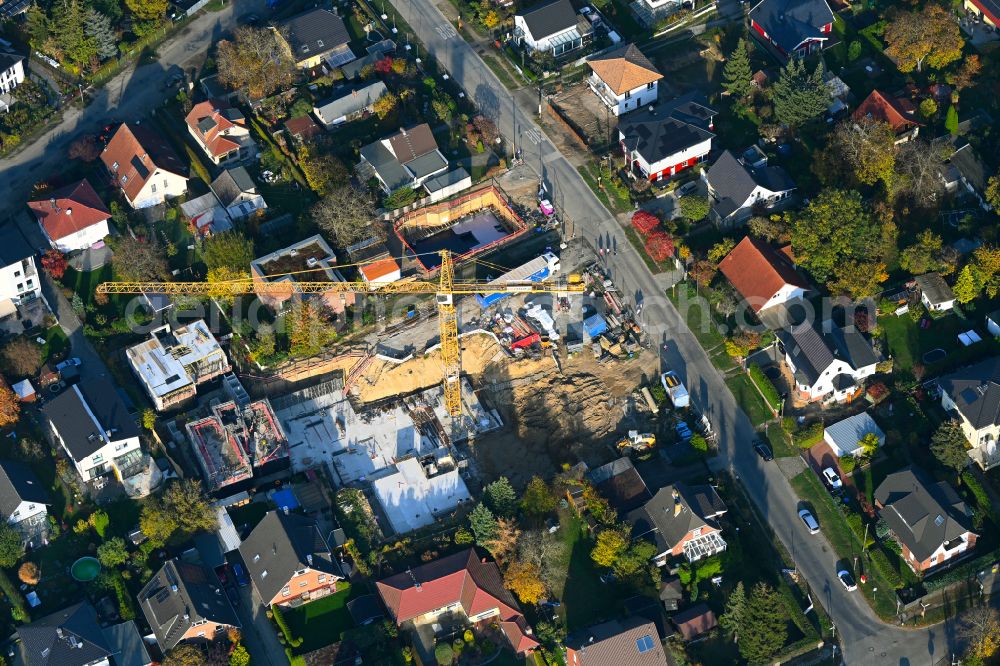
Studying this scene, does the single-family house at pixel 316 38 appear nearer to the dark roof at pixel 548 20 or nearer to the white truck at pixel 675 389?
the dark roof at pixel 548 20

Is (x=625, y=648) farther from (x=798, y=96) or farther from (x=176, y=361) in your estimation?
(x=798, y=96)

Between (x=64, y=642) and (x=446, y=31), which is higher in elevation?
(x=446, y=31)

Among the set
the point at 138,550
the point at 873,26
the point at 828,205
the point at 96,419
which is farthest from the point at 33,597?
the point at 873,26

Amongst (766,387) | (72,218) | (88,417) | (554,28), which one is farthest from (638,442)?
(72,218)

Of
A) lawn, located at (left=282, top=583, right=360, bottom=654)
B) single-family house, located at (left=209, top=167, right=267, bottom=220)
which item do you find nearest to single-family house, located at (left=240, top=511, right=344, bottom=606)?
lawn, located at (left=282, top=583, right=360, bottom=654)

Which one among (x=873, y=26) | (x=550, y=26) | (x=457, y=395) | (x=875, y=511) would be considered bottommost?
(x=875, y=511)

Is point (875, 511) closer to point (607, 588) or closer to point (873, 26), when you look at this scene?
point (607, 588)
